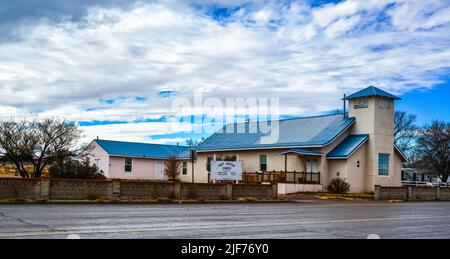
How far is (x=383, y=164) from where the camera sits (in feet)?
156

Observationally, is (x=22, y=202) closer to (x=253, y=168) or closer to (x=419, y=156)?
(x=253, y=168)

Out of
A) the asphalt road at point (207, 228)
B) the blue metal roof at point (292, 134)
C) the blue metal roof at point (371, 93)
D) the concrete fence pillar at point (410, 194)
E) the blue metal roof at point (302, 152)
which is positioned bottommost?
the concrete fence pillar at point (410, 194)

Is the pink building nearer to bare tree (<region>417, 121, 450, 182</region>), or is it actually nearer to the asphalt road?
bare tree (<region>417, 121, 450, 182</region>)

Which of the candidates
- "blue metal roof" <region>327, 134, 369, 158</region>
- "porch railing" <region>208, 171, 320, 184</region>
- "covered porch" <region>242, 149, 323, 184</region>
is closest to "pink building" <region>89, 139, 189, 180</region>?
"porch railing" <region>208, 171, 320, 184</region>

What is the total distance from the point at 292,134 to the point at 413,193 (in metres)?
11.6

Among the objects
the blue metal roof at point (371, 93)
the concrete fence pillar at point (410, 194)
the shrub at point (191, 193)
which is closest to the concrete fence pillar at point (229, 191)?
the shrub at point (191, 193)

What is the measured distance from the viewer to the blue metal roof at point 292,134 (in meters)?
47.4

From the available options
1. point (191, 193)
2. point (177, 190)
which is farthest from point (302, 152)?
point (177, 190)

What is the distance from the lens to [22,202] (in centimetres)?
2566

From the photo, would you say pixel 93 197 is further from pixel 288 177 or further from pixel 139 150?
pixel 139 150

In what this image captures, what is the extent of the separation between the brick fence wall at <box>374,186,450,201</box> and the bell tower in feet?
12.6

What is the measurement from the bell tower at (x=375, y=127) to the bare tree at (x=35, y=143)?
22040 millimetres

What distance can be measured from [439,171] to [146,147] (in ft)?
136

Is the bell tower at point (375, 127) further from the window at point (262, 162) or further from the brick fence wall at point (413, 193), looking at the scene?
the window at point (262, 162)
